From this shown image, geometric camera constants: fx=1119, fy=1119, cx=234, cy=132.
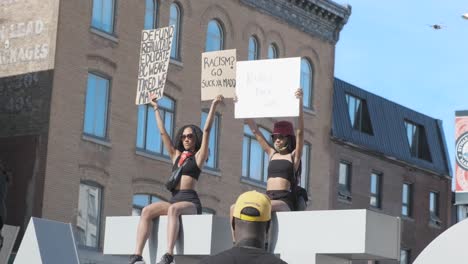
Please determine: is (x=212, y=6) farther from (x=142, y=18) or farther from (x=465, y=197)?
(x=465, y=197)

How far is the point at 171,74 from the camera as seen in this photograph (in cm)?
3192

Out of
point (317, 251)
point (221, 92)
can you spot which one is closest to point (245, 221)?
point (317, 251)

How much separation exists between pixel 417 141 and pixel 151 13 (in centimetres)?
1714

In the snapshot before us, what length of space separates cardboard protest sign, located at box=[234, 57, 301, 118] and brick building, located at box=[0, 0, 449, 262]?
16.6 metres

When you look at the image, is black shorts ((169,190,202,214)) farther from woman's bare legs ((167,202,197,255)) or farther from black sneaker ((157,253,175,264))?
black sneaker ((157,253,175,264))

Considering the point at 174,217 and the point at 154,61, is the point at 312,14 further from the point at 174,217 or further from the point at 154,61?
the point at 174,217

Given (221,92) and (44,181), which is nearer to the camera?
(221,92)

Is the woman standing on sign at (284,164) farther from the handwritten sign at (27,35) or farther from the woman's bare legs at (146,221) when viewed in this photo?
the handwritten sign at (27,35)

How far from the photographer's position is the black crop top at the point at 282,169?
37.8 ft

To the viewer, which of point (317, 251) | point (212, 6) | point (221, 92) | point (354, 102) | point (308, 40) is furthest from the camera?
point (354, 102)

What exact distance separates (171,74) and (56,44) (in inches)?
167

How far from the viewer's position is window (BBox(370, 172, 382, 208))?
137 feet

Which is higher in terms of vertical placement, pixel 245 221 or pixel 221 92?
pixel 221 92

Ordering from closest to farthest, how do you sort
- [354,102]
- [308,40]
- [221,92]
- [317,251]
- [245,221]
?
1. [245,221]
2. [317,251]
3. [221,92]
4. [308,40]
5. [354,102]
